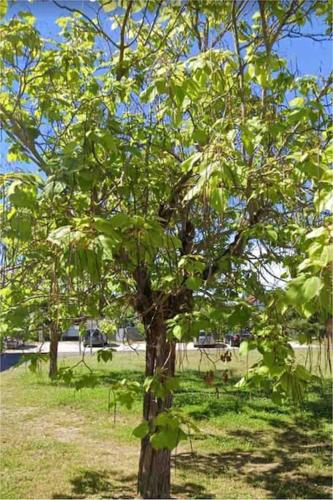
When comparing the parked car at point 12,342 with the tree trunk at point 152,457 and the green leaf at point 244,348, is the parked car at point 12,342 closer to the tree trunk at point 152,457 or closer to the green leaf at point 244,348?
the tree trunk at point 152,457

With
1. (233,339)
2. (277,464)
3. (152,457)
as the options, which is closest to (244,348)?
(233,339)

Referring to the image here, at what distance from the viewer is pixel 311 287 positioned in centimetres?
125

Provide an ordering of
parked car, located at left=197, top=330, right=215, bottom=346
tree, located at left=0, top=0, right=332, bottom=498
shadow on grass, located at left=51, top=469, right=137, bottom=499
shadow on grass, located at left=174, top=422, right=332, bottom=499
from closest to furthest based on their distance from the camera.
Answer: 1. tree, located at left=0, top=0, right=332, bottom=498
2. parked car, located at left=197, top=330, right=215, bottom=346
3. shadow on grass, located at left=51, top=469, right=137, bottom=499
4. shadow on grass, located at left=174, top=422, right=332, bottom=499

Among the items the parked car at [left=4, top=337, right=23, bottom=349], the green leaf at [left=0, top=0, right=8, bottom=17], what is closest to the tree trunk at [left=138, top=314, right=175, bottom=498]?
the parked car at [left=4, top=337, right=23, bottom=349]

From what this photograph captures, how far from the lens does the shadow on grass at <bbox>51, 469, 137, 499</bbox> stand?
4.85m

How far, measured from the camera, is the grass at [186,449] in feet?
16.6

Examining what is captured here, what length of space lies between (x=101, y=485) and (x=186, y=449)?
1.63 meters

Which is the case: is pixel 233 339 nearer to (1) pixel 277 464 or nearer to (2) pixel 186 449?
(1) pixel 277 464

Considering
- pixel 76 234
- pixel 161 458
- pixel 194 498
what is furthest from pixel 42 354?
pixel 194 498

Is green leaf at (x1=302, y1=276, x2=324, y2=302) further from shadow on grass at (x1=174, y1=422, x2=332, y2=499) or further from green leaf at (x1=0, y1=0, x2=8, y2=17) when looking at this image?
shadow on grass at (x1=174, y1=422, x2=332, y2=499)

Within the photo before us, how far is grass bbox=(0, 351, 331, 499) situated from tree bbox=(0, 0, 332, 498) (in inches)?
26.5

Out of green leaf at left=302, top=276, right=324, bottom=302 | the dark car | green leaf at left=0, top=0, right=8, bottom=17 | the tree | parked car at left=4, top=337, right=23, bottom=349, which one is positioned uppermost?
green leaf at left=0, top=0, right=8, bottom=17

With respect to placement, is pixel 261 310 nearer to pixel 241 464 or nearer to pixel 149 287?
pixel 149 287

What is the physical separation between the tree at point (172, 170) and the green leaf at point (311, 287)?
50 centimetres
